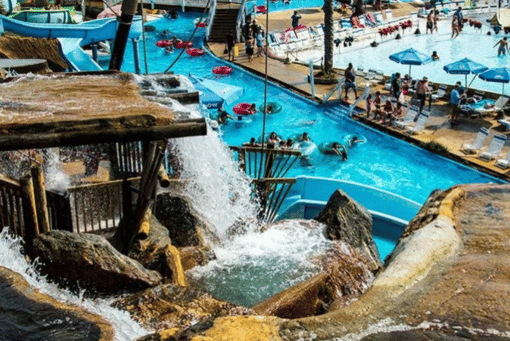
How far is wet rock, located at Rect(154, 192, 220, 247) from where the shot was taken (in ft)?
39.9

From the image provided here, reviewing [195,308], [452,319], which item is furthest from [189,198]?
[452,319]

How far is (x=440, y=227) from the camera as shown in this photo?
7699mm

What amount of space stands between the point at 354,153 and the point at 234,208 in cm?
958

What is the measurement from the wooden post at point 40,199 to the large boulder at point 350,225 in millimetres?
5747

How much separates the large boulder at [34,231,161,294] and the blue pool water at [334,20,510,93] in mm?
23248

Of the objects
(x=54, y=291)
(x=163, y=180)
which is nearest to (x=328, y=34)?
(x=163, y=180)

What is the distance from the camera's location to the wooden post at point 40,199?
8.98 m

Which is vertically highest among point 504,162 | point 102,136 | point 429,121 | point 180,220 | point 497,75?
point 102,136

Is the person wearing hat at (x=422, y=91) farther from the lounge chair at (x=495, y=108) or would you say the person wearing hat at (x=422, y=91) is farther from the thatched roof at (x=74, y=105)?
the thatched roof at (x=74, y=105)

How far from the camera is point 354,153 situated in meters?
22.7

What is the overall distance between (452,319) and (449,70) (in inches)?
815

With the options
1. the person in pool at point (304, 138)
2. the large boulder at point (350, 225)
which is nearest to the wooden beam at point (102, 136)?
the large boulder at point (350, 225)

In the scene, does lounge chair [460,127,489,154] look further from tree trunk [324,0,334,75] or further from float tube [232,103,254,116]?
tree trunk [324,0,334,75]

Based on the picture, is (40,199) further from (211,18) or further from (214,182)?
(211,18)
